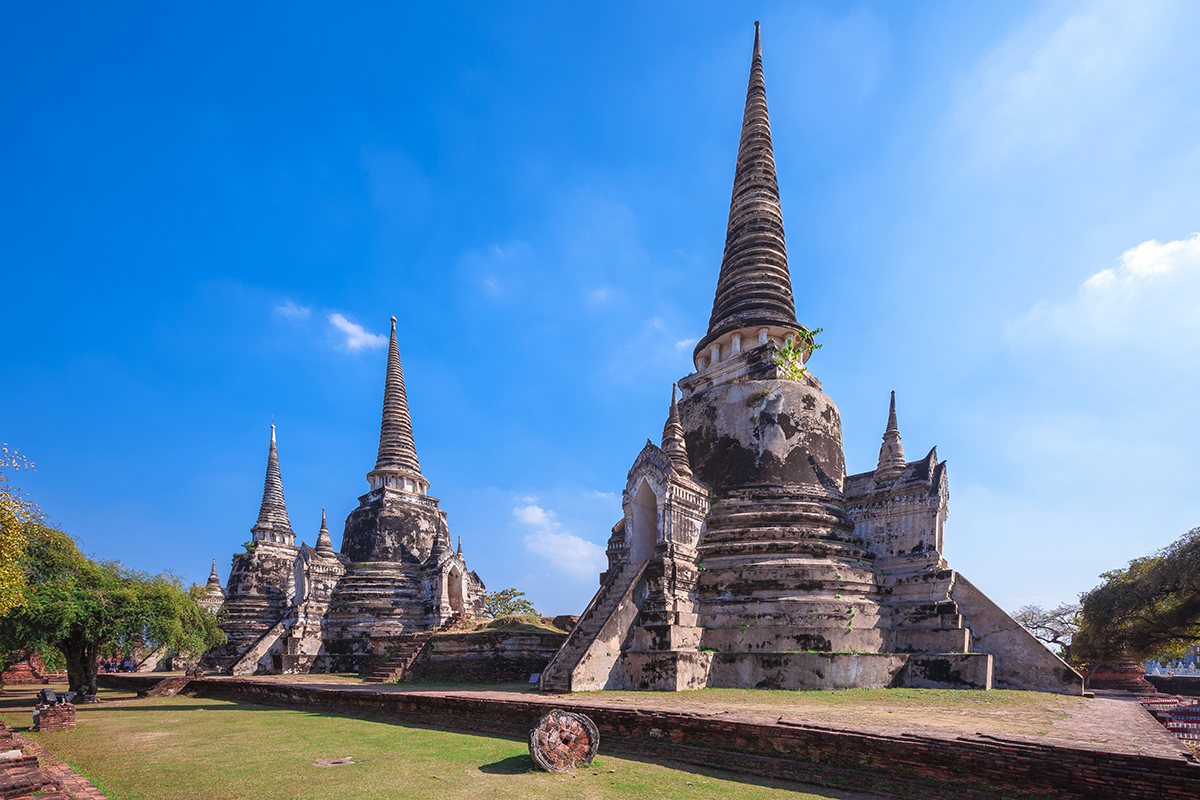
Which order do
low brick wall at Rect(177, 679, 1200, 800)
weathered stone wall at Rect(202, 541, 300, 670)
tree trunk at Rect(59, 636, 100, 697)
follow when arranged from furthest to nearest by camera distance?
weathered stone wall at Rect(202, 541, 300, 670), tree trunk at Rect(59, 636, 100, 697), low brick wall at Rect(177, 679, 1200, 800)

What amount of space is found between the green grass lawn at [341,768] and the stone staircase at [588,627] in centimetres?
297

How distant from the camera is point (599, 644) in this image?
13.8 m

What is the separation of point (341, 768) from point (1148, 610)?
91.9 feet

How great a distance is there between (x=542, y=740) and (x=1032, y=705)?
32.1ft

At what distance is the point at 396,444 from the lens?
32.4 m

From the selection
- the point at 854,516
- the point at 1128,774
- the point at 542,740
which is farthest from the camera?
the point at 854,516

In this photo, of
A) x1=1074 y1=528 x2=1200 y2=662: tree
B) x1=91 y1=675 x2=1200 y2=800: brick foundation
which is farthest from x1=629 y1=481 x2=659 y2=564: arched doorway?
x1=1074 y1=528 x2=1200 y2=662: tree

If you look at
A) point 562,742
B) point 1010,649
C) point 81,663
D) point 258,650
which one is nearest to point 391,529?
point 258,650

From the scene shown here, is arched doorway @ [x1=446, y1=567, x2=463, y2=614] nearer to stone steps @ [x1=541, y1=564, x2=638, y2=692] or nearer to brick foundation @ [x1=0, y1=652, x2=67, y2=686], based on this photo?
stone steps @ [x1=541, y1=564, x2=638, y2=692]

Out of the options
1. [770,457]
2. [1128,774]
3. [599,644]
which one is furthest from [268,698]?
[1128,774]

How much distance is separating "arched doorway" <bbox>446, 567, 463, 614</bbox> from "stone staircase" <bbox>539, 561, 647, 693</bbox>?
1479cm

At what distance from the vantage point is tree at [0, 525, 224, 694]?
16344 millimetres

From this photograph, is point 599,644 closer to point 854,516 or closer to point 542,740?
point 542,740

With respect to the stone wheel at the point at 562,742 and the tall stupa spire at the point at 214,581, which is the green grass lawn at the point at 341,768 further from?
the tall stupa spire at the point at 214,581
